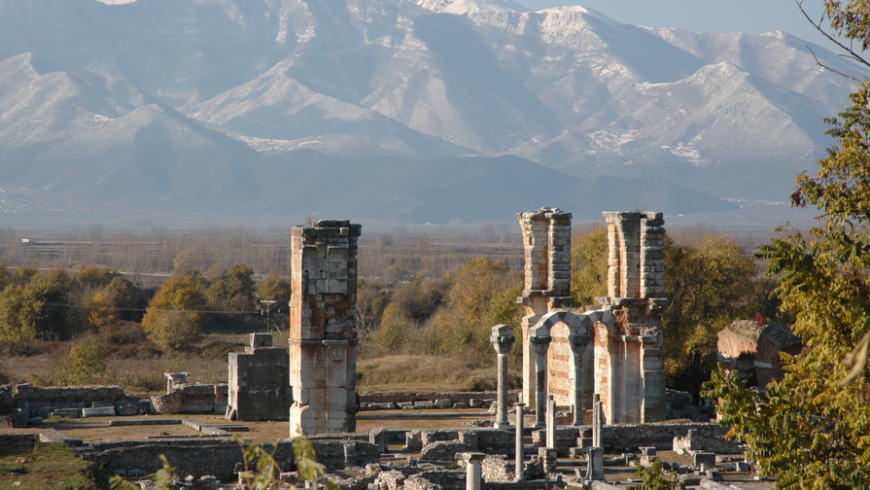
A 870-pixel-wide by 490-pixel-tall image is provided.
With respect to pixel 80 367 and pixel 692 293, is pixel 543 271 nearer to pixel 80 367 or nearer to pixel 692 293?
pixel 692 293

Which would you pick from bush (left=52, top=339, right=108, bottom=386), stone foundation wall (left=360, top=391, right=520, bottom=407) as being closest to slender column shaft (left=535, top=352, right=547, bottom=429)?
stone foundation wall (left=360, top=391, right=520, bottom=407)

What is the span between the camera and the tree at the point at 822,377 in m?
9.60

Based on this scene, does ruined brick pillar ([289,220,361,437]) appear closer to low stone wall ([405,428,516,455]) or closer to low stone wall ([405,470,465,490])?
low stone wall ([405,428,516,455])

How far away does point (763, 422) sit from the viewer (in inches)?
398

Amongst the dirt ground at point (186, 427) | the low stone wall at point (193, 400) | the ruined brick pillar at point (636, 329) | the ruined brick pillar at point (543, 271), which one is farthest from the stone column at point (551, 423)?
the low stone wall at point (193, 400)

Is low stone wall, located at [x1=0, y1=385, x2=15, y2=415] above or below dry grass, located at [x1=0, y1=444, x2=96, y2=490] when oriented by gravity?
above

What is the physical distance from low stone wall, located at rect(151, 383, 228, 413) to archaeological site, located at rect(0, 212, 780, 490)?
0.14ft

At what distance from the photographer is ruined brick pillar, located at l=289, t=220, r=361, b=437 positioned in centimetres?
2091

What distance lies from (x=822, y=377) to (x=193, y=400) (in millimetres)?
22552

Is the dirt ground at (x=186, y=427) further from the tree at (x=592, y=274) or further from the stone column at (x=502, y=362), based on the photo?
the tree at (x=592, y=274)

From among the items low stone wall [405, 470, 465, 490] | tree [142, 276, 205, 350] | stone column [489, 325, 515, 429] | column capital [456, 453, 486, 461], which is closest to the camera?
low stone wall [405, 470, 465, 490]

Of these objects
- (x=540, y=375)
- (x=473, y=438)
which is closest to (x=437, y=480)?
(x=473, y=438)

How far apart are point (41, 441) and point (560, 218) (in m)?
14.4

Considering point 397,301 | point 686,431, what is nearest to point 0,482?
point 686,431
